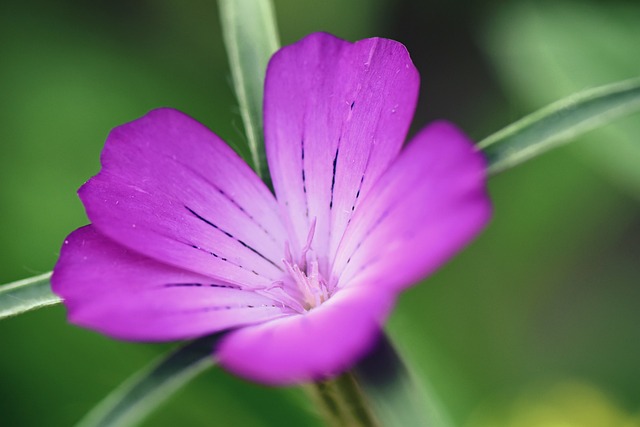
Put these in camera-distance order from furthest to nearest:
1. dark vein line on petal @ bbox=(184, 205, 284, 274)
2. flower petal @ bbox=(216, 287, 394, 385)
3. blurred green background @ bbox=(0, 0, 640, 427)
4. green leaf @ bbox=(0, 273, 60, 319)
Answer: blurred green background @ bbox=(0, 0, 640, 427) → dark vein line on petal @ bbox=(184, 205, 284, 274) → green leaf @ bbox=(0, 273, 60, 319) → flower petal @ bbox=(216, 287, 394, 385)

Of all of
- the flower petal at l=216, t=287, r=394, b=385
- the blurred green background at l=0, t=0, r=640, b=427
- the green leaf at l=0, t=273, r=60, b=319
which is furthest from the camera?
the blurred green background at l=0, t=0, r=640, b=427

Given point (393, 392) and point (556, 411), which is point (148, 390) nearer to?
point (393, 392)

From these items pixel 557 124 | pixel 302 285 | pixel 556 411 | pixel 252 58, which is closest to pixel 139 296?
pixel 302 285

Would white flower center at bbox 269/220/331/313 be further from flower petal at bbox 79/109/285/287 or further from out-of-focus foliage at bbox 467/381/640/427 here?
out-of-focus foliage at bbox 467/381/640/427

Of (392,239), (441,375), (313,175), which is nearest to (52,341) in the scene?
(441,375)

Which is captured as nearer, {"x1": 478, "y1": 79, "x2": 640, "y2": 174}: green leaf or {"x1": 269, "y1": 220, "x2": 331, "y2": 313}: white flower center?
{"x1": 478, "y1": 79, "x2": 640, "y2": 174}: green leaf

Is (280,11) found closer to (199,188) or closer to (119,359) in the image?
(119,359)

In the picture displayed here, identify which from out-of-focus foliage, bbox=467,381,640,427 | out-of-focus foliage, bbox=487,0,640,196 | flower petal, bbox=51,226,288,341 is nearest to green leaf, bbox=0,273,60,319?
flower petal, bbox=51,226,288,341
